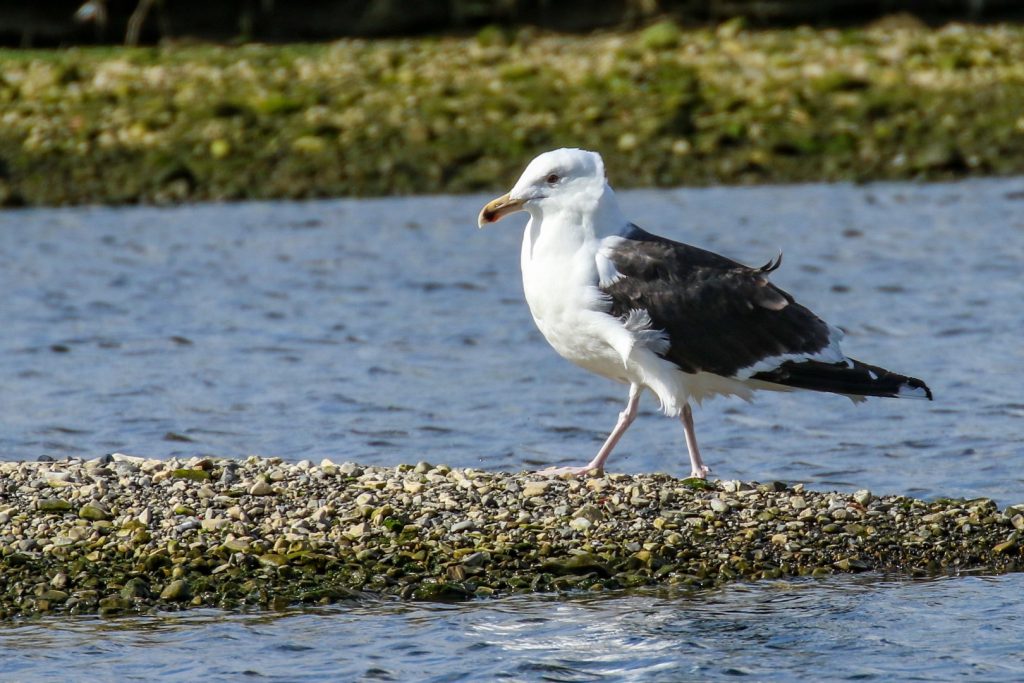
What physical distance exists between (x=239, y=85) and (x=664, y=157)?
214 inches

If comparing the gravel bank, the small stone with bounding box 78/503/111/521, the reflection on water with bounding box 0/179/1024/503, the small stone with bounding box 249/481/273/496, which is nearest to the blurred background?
the reflection on water with bounding box 0/179/1024/503

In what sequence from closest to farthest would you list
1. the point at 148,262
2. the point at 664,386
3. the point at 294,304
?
the point at 664,386 → the point at 294,304 → the point at 148,262

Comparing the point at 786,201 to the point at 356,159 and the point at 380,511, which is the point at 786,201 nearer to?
the point at 356,159

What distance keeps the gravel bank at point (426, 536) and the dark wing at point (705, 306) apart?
62 centimetres

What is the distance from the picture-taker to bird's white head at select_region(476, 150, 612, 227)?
7.95 metres

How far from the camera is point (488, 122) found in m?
19.8

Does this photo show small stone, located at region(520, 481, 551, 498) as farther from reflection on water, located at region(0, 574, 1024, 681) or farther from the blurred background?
the blurred background

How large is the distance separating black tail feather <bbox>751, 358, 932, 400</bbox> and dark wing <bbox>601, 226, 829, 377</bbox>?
88mm

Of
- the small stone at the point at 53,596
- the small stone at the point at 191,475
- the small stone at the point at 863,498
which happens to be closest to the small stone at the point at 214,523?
the small stone at the point at 191,475

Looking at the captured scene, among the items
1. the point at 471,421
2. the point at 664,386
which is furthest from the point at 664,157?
the point at 664,386

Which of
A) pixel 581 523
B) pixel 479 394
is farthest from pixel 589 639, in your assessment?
pixel 479 394

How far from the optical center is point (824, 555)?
7.16 metres

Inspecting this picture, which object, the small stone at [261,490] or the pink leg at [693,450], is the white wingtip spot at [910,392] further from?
the small stone at [261,490]

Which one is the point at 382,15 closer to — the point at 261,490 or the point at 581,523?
the point at 261,490
